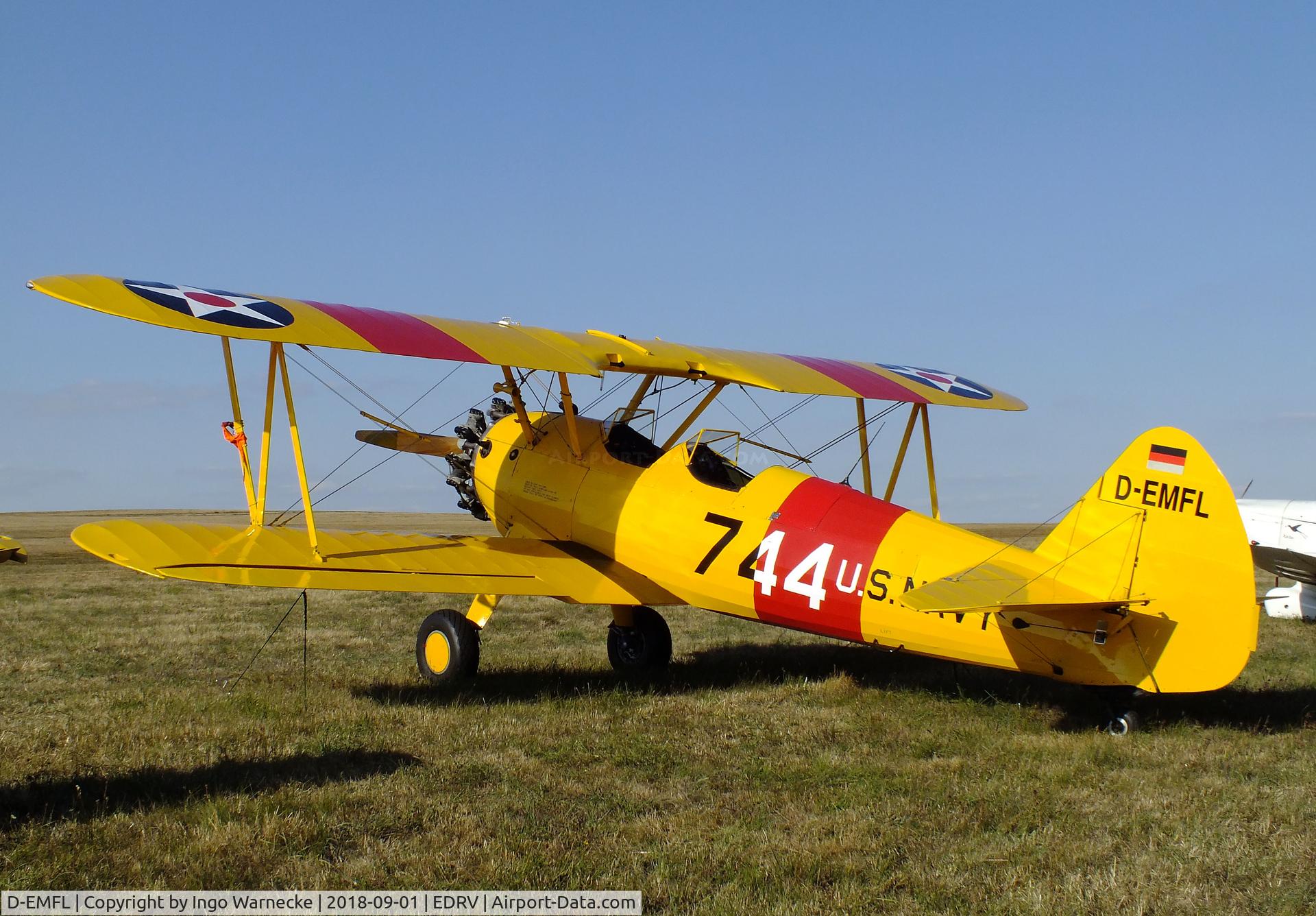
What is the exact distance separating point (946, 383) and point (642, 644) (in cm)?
438

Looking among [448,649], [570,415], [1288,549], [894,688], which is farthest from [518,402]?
[1288,549]

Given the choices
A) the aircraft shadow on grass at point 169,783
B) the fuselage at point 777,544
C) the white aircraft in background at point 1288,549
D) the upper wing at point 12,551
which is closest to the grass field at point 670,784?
the aircraft shadow on grass at point 169,783

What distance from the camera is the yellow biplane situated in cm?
625

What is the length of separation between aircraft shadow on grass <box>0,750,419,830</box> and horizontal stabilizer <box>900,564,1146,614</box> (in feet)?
9.97

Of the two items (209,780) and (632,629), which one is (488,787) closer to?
(209,780)

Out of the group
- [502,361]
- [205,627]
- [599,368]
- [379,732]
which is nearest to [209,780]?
[379,732]

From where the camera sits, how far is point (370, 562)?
8133 mm

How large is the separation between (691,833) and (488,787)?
124cm

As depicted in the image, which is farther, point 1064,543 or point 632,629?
point 632,629

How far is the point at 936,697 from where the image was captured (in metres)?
7.99

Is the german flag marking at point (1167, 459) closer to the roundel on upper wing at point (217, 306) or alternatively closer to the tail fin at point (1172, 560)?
the tail fin at point (1172, 560)

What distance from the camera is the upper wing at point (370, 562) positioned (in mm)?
7242

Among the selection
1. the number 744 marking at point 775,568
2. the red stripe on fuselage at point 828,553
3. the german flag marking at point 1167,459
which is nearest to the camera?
the german flag marking at point 1167,459

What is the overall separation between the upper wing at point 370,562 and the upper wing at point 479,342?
152 centimetres
